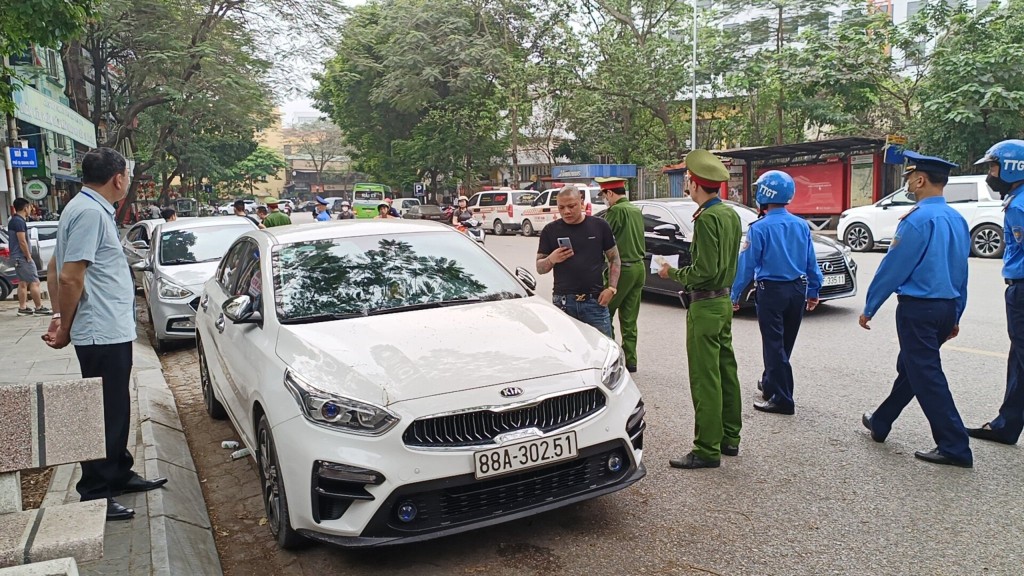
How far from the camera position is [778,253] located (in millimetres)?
5258

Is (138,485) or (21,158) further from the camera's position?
(21,158)

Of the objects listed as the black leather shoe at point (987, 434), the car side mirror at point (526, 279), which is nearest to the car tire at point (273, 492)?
the car side mirror at point (526, 279)

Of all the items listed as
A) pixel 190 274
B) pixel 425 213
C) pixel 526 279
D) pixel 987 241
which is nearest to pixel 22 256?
pixel 190 274

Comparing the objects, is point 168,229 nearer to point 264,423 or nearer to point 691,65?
point 264,423

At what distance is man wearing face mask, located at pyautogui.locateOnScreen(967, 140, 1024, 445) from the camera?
4336 mm

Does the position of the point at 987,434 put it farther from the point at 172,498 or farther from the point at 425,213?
the point at 425,213

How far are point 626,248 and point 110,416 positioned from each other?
165 inches

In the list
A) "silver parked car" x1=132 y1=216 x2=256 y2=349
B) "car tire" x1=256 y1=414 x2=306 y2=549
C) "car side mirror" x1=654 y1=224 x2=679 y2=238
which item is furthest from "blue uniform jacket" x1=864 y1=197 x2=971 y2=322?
"silver parked car" x1=132 y1=216 x2=256 y2=349

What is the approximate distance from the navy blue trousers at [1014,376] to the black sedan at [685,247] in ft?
13.7

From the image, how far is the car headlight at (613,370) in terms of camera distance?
3.56 metres

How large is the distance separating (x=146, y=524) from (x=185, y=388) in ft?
12.5

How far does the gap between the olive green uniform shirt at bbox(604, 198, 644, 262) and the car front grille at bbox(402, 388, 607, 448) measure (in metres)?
3.20

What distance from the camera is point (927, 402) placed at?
427 centimetres

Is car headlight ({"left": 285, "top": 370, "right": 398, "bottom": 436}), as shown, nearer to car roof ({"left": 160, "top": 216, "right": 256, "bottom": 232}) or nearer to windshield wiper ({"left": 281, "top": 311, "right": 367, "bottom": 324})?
windshield wiper ({"left": 281, "top": 311, "right": 367, "bottom": 324})
